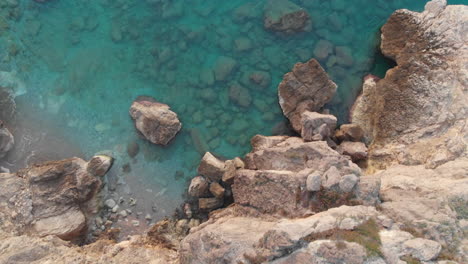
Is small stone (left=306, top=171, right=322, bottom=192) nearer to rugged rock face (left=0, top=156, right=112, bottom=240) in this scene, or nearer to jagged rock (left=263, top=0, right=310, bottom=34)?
jagged rock (left=263, top=0, right=310, bottom=34)

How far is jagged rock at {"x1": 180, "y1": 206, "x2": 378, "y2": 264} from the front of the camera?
42.9 ft

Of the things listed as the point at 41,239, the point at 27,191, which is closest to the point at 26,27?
the point at 27,191

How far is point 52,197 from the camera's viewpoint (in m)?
19.2

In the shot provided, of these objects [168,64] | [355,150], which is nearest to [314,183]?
[355,150]

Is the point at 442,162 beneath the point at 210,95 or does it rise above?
beneath

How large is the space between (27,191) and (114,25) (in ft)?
39.7

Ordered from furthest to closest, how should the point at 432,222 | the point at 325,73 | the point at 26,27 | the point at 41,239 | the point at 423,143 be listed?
the point at 26,27 → the point at 325,73 → the point at 423,143 → the point at 41,239 → the point at 432,222

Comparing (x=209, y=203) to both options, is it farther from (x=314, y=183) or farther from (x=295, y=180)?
(x=314, y=183)

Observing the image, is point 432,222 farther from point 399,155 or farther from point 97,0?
point 97,0

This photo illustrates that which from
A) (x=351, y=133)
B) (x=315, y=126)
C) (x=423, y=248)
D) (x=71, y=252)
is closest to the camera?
(x=423, y=248)

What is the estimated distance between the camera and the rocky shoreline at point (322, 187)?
13281mm

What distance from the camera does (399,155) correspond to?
61.7ft

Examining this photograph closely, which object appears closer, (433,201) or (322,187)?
(433,201)

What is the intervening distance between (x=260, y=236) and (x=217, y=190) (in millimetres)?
6533
